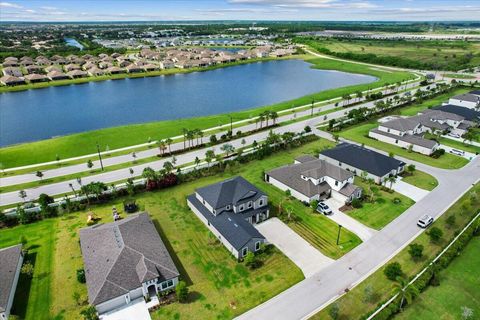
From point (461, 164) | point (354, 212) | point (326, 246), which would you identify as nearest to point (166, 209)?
point (326, 246)

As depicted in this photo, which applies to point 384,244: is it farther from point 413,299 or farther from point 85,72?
point 85,72

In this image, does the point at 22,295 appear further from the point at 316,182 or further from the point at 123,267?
→ the point at 316,182

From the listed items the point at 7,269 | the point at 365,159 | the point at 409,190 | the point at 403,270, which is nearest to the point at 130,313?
the point at 7,269

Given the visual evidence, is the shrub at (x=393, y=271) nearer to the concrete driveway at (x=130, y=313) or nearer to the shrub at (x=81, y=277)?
the concrete driveway at (x=130, y=313)

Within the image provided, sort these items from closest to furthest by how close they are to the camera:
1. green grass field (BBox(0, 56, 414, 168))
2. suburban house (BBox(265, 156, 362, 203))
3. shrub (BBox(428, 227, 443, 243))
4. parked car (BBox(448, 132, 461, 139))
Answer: shrub (BBox(428, 227, 443, 243)) → suburban house (BBox(265, 156, 362, 203)) → green grass field (BBox(0, 56, 414, 168)) → parked car (BBox(448, 132, 461, 139))

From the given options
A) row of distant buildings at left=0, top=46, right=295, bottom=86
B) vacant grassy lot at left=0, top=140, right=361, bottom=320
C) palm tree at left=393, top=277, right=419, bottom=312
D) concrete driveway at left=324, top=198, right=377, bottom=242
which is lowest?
concrete driveway at left=324, top=198, right=377, bottom=242

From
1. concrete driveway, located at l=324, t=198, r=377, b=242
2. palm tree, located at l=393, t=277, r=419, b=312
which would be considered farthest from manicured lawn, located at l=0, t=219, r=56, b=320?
concrete driveway, located at l=324, t=198, r=377, b=242

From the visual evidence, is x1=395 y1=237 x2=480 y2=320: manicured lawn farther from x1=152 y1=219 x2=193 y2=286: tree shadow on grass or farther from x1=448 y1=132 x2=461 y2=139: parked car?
x1=448 y1=132 x2=461 y2=139: parked car
